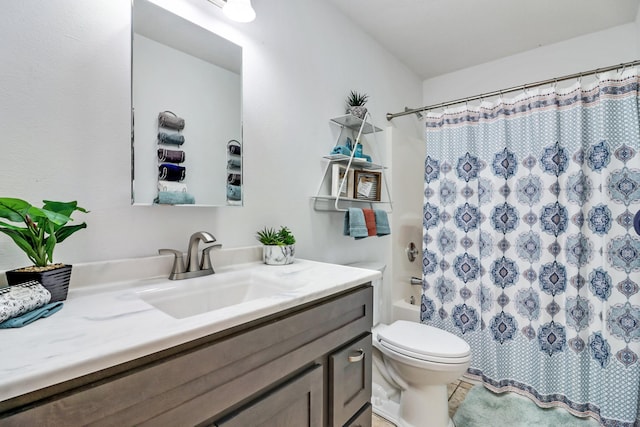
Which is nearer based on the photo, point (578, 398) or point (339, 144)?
point (578, 398)

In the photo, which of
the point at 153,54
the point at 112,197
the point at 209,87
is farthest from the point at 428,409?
the point at 153,54

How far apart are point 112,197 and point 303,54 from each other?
4.00 feet

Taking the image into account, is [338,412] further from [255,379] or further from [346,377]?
[255,379]

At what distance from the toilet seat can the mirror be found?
1048 mm

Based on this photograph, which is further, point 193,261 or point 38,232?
point 193,261

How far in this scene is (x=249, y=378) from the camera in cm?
68

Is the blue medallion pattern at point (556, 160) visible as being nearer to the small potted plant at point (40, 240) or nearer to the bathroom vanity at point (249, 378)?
the bathroom vanity at point (249, 378)

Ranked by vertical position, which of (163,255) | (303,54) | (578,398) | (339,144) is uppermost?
(303,54)

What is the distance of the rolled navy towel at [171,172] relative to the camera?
1080 millimetres

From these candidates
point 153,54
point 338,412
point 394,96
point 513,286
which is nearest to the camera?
point 338,412

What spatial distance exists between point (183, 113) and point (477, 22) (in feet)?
6.68

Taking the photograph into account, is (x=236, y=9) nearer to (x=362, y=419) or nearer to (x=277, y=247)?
(x=277, y=247)

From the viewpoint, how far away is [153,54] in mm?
1067

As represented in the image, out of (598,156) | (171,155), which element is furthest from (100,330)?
(598,156)
